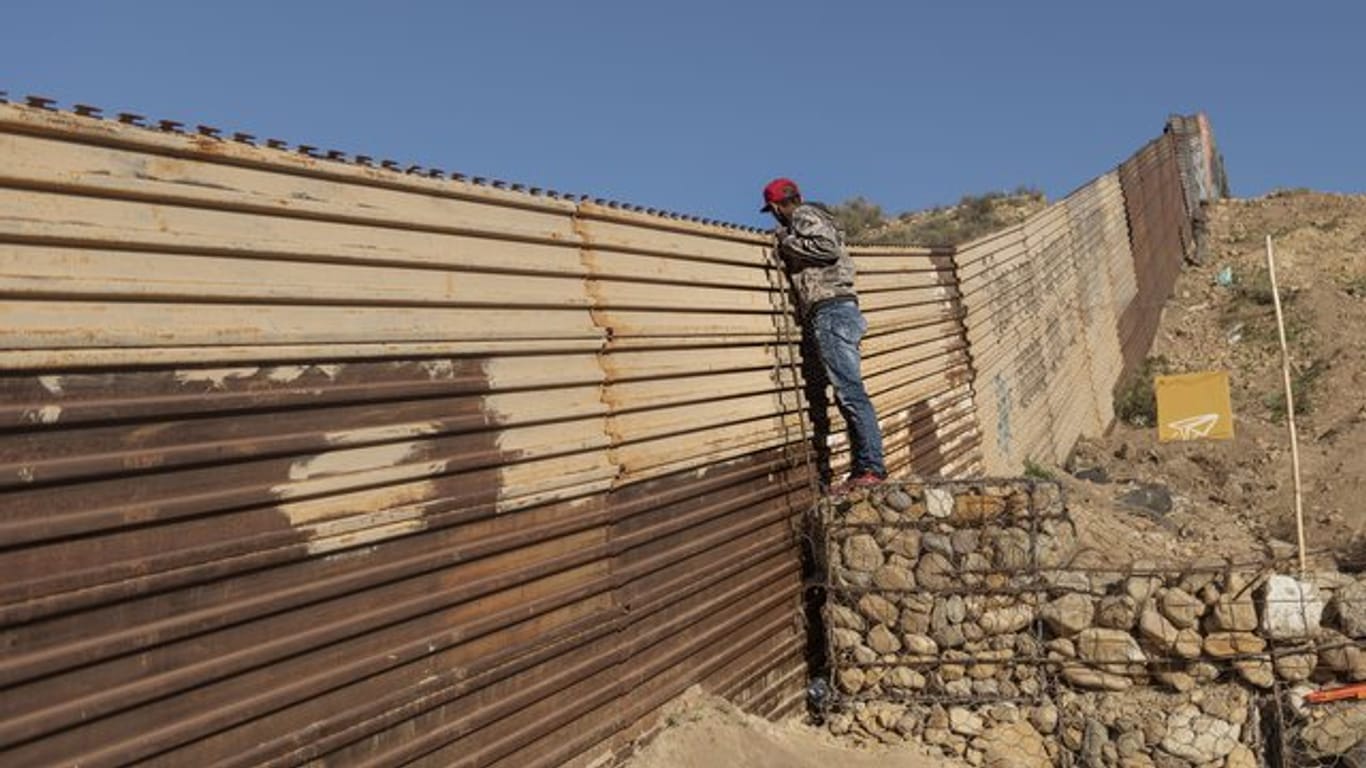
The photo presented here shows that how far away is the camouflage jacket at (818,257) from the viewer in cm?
758

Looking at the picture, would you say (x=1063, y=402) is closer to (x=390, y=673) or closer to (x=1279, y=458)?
(x=1279, y=458)

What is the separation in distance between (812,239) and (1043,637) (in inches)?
110

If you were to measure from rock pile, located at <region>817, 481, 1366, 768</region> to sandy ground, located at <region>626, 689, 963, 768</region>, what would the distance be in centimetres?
22

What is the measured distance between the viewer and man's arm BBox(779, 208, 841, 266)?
7.59 m

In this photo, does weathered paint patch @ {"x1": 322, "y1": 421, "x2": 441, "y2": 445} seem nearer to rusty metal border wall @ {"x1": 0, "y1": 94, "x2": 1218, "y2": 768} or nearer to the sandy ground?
rusty metal border wall @ {"x1": 0, "y1": 94, "x2": 1218, "y2": 768}

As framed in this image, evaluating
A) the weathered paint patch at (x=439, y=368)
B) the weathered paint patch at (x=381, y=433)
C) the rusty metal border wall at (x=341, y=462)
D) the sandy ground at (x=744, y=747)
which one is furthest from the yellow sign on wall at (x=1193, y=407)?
the weathered paint patch at (x=381, y=433)

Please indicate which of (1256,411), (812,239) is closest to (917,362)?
(812,239)

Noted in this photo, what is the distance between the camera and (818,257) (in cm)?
762

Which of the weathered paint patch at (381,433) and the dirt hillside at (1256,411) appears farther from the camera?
the dirt hillside at (1256,411)

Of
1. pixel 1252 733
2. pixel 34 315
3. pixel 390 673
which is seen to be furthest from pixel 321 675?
pixel 1252 733

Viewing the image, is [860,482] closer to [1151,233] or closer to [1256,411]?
[1256,411]

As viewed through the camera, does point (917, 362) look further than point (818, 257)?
Yes

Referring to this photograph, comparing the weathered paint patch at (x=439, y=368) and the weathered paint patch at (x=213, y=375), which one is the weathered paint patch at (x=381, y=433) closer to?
the weathered paint patch at (x=439, y=368)

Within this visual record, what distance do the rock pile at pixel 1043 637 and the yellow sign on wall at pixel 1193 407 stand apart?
4.73 m
